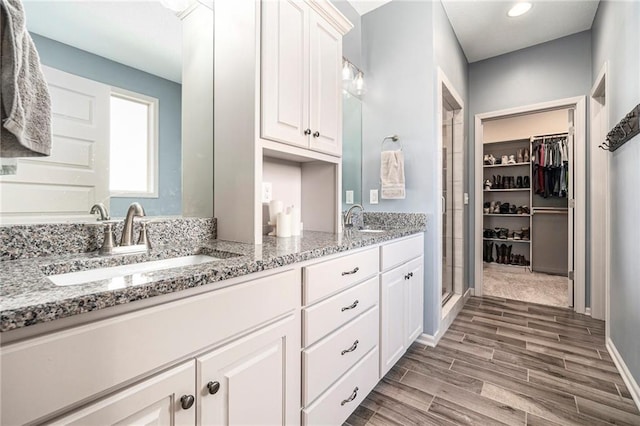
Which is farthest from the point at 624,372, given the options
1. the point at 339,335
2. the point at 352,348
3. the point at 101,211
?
the point at 101,211

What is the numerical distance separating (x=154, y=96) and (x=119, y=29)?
283 millimetres

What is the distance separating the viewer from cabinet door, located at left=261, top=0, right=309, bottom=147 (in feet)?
4.40

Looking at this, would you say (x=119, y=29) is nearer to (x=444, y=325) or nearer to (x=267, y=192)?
(x=267, y=192)

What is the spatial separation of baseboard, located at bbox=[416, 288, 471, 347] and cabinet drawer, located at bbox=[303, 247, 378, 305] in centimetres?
107

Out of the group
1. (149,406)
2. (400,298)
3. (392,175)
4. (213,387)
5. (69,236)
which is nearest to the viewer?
(149,406)

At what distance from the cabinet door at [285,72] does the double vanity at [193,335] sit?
0.61 metres

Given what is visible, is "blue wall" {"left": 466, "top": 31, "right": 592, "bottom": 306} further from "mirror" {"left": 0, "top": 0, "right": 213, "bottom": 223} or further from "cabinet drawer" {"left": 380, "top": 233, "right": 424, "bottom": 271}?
"mirror" {"left": 0, "top": 0, "right": 213, "bottom": 223}

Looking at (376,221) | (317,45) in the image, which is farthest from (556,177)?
(317,45)

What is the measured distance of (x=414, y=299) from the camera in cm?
202

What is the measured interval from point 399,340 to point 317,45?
1.86m

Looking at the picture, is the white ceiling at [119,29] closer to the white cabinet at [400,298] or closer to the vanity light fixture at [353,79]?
the vanity light fixture at [353,79]

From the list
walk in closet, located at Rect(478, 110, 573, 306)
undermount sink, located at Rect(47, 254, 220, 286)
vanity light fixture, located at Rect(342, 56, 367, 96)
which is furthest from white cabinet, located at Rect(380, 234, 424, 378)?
walk in closet, located at Rect(478, 110, 573, 306)

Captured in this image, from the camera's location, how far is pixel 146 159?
51.4 inches

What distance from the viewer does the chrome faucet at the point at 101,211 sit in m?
1.12
